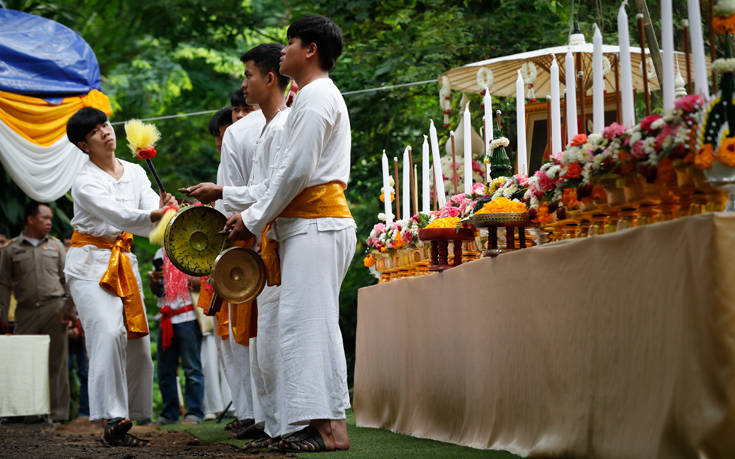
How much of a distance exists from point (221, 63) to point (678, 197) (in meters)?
15.3

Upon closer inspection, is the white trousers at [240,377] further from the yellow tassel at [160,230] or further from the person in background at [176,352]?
the person in background at [176,352]

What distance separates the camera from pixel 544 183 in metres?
3.87

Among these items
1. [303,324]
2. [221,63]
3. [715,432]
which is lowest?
[715,432]

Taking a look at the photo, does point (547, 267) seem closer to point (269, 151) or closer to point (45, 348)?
point (269, 151)

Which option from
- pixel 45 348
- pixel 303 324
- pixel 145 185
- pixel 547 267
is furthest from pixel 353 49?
pixel 547 267

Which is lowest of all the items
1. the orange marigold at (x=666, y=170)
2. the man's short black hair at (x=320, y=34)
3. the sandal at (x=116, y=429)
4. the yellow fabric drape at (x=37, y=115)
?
the sandal at (x=116, y=429)

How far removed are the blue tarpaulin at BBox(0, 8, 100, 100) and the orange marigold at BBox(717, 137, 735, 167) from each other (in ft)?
26.8

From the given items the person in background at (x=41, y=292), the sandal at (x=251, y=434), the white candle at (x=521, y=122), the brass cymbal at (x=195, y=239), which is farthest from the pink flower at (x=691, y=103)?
the person in background at (x=41, y=292)

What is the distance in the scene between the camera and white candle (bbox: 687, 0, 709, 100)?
9.77ft

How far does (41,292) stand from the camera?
414 inches

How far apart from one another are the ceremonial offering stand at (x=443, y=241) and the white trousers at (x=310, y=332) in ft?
1.93

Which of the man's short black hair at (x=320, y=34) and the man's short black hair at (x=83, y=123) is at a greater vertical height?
the man's short black hair at (x=320, y=34)

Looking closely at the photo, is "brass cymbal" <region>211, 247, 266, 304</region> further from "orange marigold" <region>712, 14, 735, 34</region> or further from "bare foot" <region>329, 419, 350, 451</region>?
"orange marigold" <region>712, 14, 735, 34</region>

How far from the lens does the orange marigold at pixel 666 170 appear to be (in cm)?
307
